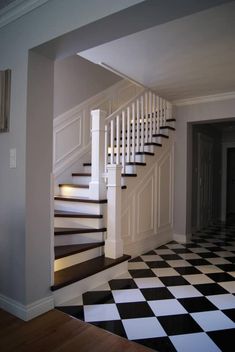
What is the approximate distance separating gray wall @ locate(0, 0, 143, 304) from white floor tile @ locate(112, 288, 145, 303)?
0.64m

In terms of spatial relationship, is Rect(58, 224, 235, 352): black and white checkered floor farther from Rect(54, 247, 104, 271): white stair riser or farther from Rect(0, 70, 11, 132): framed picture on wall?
Rect(0, 70, 11, 132): framed picture on wall

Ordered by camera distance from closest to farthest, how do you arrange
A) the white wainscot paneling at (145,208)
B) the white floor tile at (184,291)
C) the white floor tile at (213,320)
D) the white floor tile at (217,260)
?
the white floor tile at (213,320)
the white floor tile at (184,291)
the white floor tile at (217,260)
the white wainscot paneling at (145,208)

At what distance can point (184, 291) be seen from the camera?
2.51m

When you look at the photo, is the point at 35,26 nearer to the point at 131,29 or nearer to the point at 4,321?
the point at 131,29

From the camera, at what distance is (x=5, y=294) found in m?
2.07

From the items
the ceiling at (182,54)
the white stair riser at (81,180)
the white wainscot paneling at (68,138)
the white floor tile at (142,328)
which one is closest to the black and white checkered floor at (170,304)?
the white floor tile at (142,328)

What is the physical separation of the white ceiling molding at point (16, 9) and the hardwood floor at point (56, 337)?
2.20m

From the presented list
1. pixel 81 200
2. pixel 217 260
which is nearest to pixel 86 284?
pixel 81 200

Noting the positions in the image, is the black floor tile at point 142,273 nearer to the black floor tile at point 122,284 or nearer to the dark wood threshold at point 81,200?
the black floor tile at point 122,284

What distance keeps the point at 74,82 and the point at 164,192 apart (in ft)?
7.08

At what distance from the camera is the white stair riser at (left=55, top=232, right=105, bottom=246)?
2787 mm

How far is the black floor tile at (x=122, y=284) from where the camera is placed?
2.57 meters

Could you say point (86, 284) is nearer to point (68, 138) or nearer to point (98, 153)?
→ point (98, 153)

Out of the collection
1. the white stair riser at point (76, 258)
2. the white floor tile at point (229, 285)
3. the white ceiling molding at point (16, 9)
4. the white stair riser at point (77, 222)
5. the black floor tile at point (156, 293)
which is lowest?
the white floor tile at point (229, 285)
